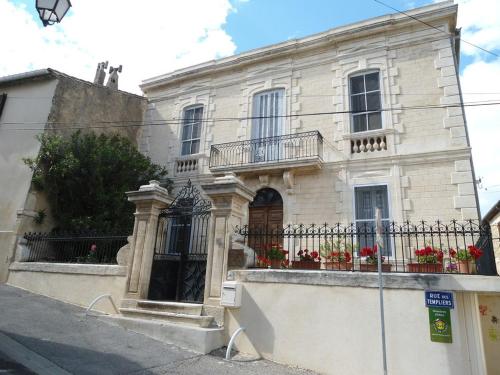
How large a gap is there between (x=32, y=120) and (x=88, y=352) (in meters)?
9.74

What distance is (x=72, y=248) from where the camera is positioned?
31.1ft

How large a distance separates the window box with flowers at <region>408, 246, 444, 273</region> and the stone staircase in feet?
10.6

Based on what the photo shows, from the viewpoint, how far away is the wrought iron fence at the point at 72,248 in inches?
337

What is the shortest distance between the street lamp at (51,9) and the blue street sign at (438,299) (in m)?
5.89

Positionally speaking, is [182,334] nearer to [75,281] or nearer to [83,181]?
[75,281]

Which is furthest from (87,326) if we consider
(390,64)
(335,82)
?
(390,64)

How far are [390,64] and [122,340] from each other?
9.82m

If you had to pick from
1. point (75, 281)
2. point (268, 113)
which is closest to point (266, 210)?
point (268, 113)

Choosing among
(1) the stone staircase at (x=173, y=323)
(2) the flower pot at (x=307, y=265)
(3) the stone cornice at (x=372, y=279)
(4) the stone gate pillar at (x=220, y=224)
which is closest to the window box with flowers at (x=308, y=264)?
(2) the flower pot at (x=307, y=265)

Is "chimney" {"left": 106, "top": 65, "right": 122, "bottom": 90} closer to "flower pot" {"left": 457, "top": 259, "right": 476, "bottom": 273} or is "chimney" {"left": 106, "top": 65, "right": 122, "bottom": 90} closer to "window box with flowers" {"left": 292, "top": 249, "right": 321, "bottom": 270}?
"window box with flowers" {"left": 292, "top": 249, "right": 321, "bottom": 270}

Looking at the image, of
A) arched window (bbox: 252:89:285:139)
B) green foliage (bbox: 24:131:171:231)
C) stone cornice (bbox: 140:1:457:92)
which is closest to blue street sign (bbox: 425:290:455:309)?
arched window (bbox: 252:89:285:139)

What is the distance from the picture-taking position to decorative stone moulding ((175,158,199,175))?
41.4 feet

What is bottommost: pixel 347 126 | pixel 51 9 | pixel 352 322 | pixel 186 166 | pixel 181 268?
pixel 352 322

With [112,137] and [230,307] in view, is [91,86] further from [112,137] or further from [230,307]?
[230,307]
